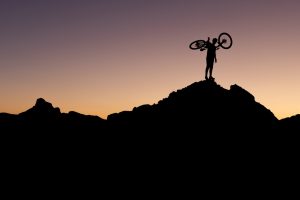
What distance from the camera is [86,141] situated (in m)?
52.2

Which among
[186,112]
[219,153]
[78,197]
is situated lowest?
[78,197]

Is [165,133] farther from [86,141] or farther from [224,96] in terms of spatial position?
[86,141]

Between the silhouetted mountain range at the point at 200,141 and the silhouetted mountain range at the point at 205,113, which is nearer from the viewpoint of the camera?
the silhouetted mountain range at the point at 200,141

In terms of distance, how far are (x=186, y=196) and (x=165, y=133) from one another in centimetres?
682

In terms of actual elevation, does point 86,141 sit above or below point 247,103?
below

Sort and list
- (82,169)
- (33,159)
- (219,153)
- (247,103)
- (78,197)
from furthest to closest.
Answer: (33,159) < (82,169) < (78,197) < (247,103) < (219,153)

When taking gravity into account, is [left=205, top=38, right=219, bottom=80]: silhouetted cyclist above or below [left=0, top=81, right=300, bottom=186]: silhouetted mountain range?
above

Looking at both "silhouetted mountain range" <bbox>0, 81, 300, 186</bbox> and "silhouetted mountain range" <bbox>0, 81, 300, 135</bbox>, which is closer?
"silhouetted mountain range" <bbox>0, 81, 300, 186</bbox>

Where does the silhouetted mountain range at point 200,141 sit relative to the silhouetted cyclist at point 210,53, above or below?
below

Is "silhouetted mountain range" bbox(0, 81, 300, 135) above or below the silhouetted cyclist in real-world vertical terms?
below

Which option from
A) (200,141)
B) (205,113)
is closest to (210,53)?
(205,113)

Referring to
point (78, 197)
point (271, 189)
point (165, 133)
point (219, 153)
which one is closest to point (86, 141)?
point (78, 197)

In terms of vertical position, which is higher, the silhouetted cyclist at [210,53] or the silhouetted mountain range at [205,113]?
the silhouetted cyclist at [210,53]

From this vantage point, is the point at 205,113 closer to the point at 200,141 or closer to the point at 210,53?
the point at 200,141
